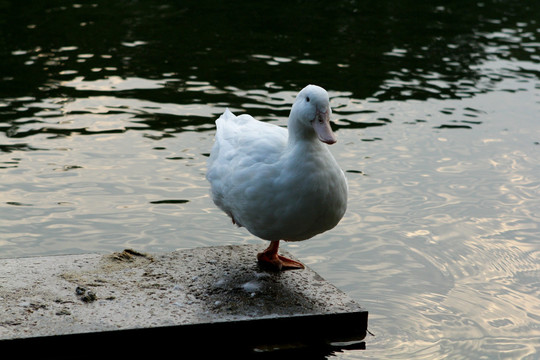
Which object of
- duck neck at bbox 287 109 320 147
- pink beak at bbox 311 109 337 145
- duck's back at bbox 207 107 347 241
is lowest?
duck's back at bbox 207 107 347 241

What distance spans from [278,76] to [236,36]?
1954 millimetres

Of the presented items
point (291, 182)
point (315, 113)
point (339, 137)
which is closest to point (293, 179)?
point (291, 182)

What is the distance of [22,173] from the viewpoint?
6.87m

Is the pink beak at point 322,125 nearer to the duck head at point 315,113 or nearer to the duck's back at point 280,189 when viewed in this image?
the duck head at point 315,113

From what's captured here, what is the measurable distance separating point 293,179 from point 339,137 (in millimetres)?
3685

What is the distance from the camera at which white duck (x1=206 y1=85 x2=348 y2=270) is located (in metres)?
4.48

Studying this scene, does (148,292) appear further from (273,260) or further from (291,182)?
(291,182)

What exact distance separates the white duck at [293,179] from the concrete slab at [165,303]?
17.4 inches

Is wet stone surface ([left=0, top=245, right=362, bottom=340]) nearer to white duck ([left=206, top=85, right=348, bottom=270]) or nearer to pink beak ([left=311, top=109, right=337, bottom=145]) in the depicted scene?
white duck ([left=206, top=85, right=348, bottom=270])

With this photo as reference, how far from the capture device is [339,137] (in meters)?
8.10

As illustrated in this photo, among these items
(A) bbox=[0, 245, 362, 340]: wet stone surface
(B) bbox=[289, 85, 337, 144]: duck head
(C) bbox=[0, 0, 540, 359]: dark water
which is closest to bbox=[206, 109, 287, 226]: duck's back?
(B) bbox=[289, 85, 337, 144]: duck head

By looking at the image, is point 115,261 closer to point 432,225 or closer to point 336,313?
point 336,313

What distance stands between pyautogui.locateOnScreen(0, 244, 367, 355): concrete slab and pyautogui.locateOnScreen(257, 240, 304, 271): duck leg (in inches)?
2.2

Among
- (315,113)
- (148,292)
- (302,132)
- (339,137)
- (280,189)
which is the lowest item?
(339,137)
